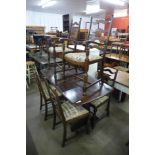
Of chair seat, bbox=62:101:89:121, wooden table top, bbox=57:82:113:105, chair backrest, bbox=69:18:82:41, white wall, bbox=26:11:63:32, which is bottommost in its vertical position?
chair seat, bbox=62:101:89:121

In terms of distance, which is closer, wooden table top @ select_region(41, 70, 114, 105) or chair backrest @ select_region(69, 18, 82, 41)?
wooden table top @ select_region(41, 70, 114, 105)

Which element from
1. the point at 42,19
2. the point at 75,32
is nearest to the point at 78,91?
the point at 75,32

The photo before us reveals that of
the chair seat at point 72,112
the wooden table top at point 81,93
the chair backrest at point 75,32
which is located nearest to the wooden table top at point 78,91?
the wooden table top at point 81,93

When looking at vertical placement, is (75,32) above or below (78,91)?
above

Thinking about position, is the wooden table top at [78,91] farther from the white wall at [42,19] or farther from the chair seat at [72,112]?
the white wall at [42,19]

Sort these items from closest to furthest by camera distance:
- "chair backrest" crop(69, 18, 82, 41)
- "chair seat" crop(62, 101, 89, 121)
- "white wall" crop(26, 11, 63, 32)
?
"chair seat" crop(62, 101, 89, 121), "chair backrest" crop(69, 18, 82, 41), "white wall" crop(26, 11, 63, 32)

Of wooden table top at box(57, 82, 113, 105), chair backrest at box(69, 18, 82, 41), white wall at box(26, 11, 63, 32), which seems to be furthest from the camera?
white wall at box(26, 11, 63, 32)

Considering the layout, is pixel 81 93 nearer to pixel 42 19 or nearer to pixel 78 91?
pixel 78 91

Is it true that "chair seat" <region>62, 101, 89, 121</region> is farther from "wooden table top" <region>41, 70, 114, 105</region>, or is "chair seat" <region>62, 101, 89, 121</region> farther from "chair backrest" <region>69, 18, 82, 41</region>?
"chair backrest" <region>69, 18, 82, 41</region>

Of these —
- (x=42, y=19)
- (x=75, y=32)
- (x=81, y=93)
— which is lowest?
(x=81, y=93)

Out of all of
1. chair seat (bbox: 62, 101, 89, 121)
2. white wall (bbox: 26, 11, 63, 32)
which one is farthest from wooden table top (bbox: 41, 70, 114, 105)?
white wall (bbox: 26, 11, 63, 32)
